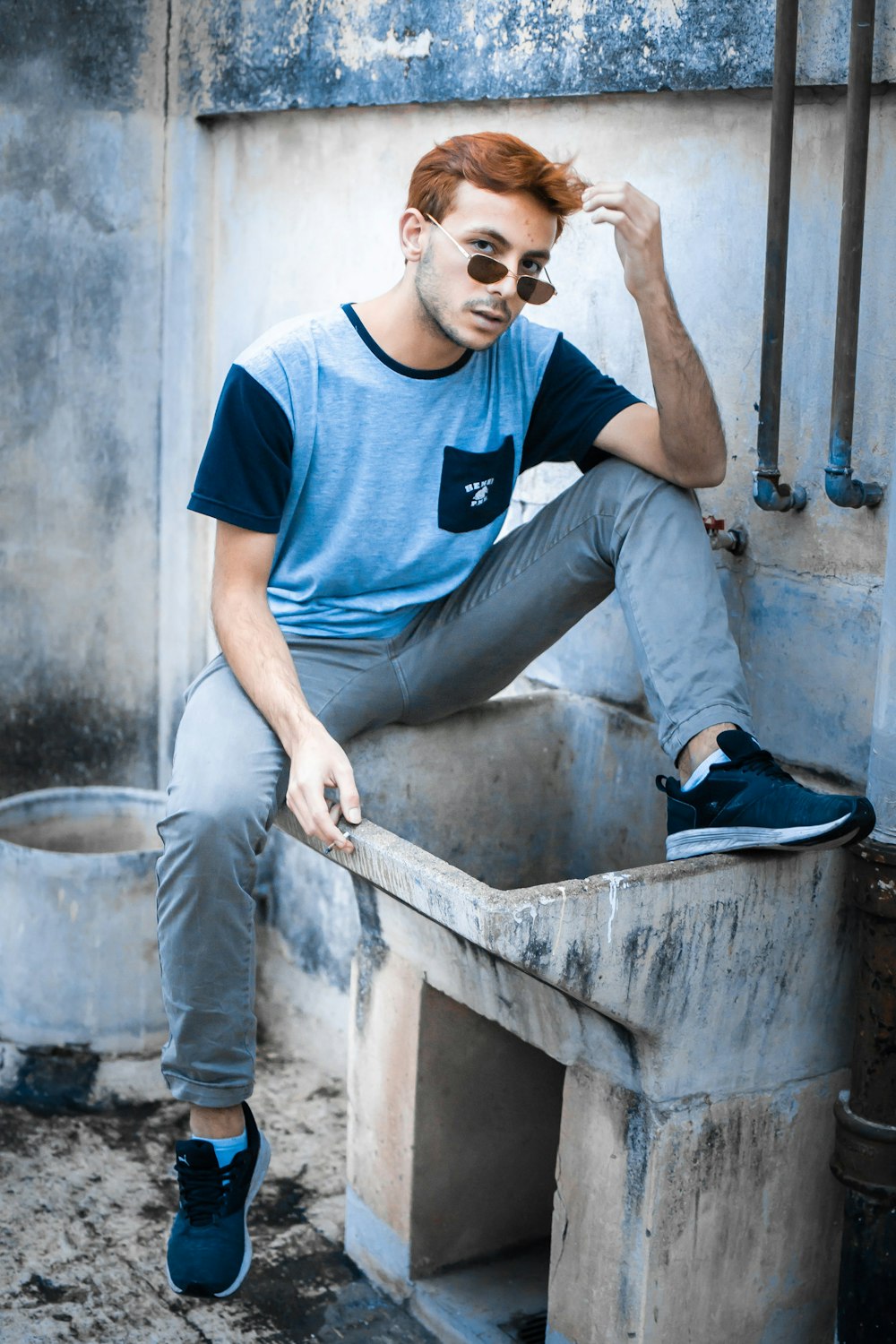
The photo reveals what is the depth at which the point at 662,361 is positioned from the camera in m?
2.61

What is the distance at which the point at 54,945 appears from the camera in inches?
148

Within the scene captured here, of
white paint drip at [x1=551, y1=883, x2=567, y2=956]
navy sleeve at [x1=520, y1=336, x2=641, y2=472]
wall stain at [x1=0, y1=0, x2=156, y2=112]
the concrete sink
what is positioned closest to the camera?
white paint drip at [x1=551, y1=883, x2=567, y2=956]

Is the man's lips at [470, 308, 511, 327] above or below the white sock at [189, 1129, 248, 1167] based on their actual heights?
above

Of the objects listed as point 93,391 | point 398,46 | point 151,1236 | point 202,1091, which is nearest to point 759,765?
point 202,1091

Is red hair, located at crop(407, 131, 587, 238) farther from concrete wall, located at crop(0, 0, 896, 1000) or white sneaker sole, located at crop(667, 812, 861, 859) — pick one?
white sneaker sole, located at crop(667, 812, 861, 859)

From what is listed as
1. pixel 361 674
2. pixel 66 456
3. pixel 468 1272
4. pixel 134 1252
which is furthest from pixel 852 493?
pixel 66 456

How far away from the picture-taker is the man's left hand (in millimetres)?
2488


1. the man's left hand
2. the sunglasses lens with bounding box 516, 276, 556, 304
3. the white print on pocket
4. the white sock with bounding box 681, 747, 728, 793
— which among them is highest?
the man's left hand

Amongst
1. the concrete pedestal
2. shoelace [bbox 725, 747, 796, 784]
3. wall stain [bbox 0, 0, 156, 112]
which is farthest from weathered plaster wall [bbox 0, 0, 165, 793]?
shoelace [bbox 725, 747, 796, 784]

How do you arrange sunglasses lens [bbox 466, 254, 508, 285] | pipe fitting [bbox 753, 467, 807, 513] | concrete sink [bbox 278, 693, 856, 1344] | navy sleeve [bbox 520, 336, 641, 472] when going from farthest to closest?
navy sleeve [bbox 520, 336, 641, 472] < pipe fitting [bbox 753, 467, 807, 513] < sunglasses lens [bbox 466, 254, 508, 285] < concrete sink [bbox 278, 693, 856, 1344]

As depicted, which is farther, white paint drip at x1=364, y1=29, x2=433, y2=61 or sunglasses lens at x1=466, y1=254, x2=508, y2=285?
white paint drip at x1=364, y1=29, x2=433, y2=61

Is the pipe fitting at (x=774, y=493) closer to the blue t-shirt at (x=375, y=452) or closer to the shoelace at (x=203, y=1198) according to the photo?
the blue t-shirt at (x=375, y=452)

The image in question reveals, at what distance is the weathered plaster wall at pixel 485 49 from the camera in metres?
2.68

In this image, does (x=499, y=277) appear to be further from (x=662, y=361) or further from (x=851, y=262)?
(x=851, y=262)
